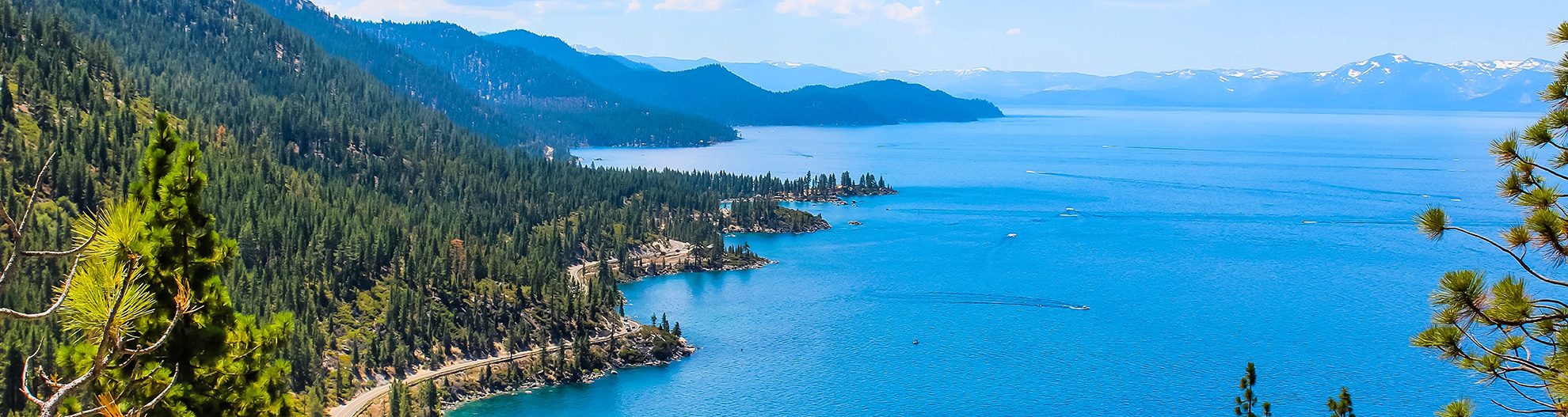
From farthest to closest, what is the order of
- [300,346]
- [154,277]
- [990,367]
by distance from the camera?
[990,367]
[300,346]
[154,277]

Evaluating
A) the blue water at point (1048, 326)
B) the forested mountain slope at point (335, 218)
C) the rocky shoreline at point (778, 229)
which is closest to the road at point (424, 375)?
the forested mountain slope at point (335, 218)

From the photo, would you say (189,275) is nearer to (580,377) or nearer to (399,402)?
(399,402)

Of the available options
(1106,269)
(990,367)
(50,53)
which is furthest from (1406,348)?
(50,53)

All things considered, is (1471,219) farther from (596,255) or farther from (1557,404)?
(1557,404)

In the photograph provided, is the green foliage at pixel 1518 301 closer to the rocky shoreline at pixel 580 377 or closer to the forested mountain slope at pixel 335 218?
the forested mountain slope at pixel 335 218

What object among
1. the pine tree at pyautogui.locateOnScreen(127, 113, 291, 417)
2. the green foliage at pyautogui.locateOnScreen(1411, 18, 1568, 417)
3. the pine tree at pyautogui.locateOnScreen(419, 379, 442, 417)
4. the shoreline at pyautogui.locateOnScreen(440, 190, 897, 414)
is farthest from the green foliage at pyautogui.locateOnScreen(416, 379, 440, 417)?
the green foliage at pyautogui.locateOnScreen(1411, 18, 1568, 417)

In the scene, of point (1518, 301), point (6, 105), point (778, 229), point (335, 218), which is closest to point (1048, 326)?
point (335, 218)
